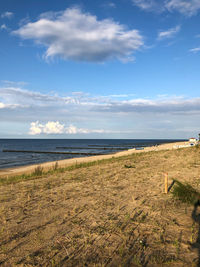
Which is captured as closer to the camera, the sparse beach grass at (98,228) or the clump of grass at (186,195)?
the sparse beach grass at (98,228)

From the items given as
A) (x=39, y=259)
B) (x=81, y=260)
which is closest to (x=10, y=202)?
(x=39, y=259)

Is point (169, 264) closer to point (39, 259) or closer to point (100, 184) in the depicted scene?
point (39, 259)

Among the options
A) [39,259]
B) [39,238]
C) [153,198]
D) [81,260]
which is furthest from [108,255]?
[153,198]

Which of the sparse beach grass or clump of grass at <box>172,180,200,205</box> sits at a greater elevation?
clump of grass at <box>172,180,200,205</box>

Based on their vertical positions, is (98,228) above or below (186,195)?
below

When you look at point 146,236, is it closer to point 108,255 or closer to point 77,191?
point 108,255

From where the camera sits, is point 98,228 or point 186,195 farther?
point 186,195

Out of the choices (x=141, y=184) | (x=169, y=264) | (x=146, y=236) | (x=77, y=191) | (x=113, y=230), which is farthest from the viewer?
(x=141, y=184)

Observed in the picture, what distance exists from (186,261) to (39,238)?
11.2 ft

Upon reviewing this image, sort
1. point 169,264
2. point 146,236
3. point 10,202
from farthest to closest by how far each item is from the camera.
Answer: point 10,202
point 146,236
point 169,264

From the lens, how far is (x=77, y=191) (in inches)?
366

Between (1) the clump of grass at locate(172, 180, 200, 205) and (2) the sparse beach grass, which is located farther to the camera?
(1) the clump of grass at locate(172, 180, 200, 205)

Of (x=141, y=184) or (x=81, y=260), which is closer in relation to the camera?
(x=81, y=260)

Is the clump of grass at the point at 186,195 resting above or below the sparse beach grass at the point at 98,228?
above
